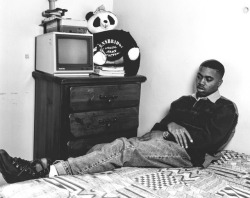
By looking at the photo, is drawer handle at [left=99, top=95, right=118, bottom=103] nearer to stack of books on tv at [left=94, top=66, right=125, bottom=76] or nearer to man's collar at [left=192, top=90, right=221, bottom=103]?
stack of books on tv at [left=94, top=66, right=125, bottom=76]

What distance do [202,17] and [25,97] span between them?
4.38ft

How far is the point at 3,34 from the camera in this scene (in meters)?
2.05

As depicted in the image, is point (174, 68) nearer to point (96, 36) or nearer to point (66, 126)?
point (96, 36)

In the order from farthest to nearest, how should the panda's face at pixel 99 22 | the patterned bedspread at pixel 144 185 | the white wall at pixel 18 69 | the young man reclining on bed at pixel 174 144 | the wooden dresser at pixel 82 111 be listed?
the panda's face at pixel 99 22
the white wall at pixel 18 69
the wooden dresser at pixel 82 111
the young man reclining on bed at pixel 174 144
the patterned bedspread at pixel 144 185

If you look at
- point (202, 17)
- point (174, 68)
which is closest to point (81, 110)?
point (174, 68)

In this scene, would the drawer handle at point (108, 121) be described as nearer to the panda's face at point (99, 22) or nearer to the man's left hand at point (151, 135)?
the man's left hand at point (151, 135)

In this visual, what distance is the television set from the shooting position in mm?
1882

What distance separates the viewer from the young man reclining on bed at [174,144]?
139cm

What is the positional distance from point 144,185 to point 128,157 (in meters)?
0.29

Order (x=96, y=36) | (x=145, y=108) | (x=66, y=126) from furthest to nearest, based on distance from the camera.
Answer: (x=145, y=108), (x=96, y=36), (x=66, y=126)

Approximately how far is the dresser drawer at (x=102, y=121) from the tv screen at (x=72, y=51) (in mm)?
349

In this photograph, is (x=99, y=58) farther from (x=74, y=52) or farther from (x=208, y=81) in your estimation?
(x=208, y=81)

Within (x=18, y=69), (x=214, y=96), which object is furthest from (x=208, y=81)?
(x=18, y=69)

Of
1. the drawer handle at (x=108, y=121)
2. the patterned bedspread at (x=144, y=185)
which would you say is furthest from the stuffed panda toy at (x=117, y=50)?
the patterned bedspread at (x=144, y=185)
